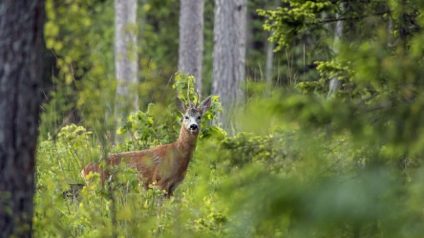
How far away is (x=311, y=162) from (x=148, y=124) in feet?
29.5

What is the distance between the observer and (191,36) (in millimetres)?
22266

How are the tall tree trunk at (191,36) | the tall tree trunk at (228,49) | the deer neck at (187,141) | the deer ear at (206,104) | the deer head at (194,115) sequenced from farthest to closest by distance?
the tall tree trunk at (191,36)
the tall tree trunk at (228,49)
the deer neck at (187,141)
the deer ear at (206,104)
the deer head at (194,115)

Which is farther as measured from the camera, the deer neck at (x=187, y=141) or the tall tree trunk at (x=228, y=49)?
the tall tree trunk at (x=228, y=49)

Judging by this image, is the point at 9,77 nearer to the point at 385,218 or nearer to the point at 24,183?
the point at 24,183

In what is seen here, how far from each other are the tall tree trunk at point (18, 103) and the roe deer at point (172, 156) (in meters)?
4.43

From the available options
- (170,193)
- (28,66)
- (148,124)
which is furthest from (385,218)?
(148,124)

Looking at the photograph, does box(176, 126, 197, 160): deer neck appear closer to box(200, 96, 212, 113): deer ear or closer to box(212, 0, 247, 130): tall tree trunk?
box(200, 96, 212, 113): deer ear

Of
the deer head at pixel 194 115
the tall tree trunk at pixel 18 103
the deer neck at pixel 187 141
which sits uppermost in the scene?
the tall tree trunk at pixel 18 103

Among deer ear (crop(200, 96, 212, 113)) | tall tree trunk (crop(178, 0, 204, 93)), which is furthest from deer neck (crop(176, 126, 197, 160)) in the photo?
tall tree trunk (crop(178, 0, 204, 93))

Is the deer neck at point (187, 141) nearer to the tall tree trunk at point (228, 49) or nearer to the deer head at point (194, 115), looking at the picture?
the deer head at point (194, 115)

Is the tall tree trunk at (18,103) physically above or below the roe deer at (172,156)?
above

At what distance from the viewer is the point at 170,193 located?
12.1 metres

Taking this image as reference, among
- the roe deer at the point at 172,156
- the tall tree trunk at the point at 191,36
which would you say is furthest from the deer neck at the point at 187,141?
the tall tree trunk at the point at 191,36

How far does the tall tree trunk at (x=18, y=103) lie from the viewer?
6.21 m
